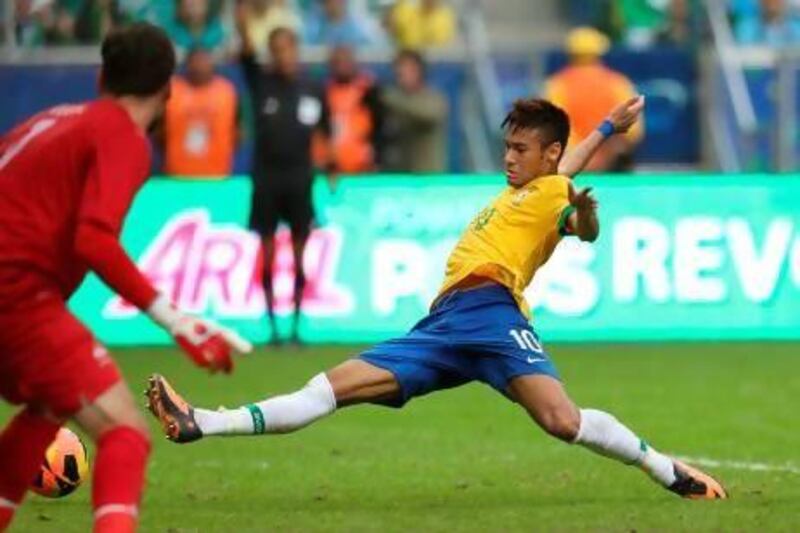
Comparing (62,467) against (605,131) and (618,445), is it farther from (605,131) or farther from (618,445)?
(605,131)

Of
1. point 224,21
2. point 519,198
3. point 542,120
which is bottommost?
point 224,21

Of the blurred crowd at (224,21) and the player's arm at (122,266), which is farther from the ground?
the player's arm at (122,266)

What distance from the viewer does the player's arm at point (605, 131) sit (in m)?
10.6

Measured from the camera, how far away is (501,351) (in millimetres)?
10188

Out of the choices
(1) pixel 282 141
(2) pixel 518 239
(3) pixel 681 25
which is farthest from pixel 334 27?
(2) pixel 518 239

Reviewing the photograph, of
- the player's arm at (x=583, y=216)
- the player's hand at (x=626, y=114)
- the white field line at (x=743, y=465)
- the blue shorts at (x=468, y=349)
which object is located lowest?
the white field line at (x=743, y=465)

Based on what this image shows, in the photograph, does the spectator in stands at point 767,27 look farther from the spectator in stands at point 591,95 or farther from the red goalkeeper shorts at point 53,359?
the red goalkeeper shorts at point 53,359

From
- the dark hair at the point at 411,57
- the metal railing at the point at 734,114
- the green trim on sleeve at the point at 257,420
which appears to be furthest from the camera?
the metal railing at the point at 734,114

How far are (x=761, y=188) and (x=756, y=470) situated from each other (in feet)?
29.4

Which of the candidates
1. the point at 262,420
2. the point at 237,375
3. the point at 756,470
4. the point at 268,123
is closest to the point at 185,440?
the point at 262,420

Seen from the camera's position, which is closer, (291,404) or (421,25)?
(291,404)

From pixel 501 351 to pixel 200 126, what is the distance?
38.8ft

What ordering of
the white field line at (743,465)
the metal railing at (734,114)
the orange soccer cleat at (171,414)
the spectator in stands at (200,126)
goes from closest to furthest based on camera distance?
the orange soccer cleat at (171,414), the white field line at (743,465), the spectator in stands at (200,126), the metal railing at (734,114)

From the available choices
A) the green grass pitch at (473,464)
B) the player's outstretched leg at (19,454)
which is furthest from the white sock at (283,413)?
the player's outstretched leg at (19,454)
